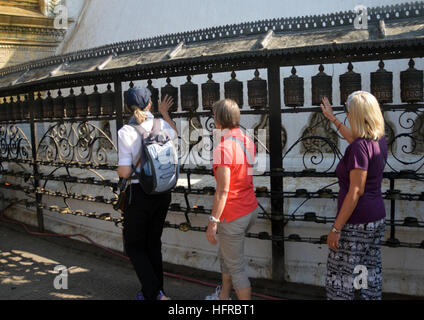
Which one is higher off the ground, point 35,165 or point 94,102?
point 94,102

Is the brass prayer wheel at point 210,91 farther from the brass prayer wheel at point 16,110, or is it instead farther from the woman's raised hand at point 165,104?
the brass prayer wheel at point 16,110

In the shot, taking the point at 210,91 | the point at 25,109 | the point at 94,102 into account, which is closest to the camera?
the point at 210,91

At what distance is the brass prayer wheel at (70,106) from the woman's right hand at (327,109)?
105 inches

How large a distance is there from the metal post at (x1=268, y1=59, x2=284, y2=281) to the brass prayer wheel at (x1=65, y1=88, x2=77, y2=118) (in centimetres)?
224

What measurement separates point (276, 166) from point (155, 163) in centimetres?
104

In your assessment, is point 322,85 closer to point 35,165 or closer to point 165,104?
point 165,104

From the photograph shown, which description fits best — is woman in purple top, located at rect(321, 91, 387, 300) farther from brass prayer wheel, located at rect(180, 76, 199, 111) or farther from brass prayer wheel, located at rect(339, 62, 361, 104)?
brass prayer wheel, located at rect(180, 76, 199, 111)

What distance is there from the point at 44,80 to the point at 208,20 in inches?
101

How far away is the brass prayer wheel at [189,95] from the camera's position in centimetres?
365

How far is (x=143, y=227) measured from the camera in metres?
2.93

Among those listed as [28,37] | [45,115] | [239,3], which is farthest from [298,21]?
[28,37]

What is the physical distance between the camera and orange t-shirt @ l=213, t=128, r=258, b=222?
2.61m

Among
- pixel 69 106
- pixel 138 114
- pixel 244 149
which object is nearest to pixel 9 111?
pixel 69 106

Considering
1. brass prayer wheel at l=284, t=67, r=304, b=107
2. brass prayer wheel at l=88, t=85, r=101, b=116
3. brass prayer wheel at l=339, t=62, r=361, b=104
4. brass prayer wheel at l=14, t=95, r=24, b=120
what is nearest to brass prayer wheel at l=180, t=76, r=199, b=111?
brass prayer wheel at l=284, t=67, r=304, b=107
